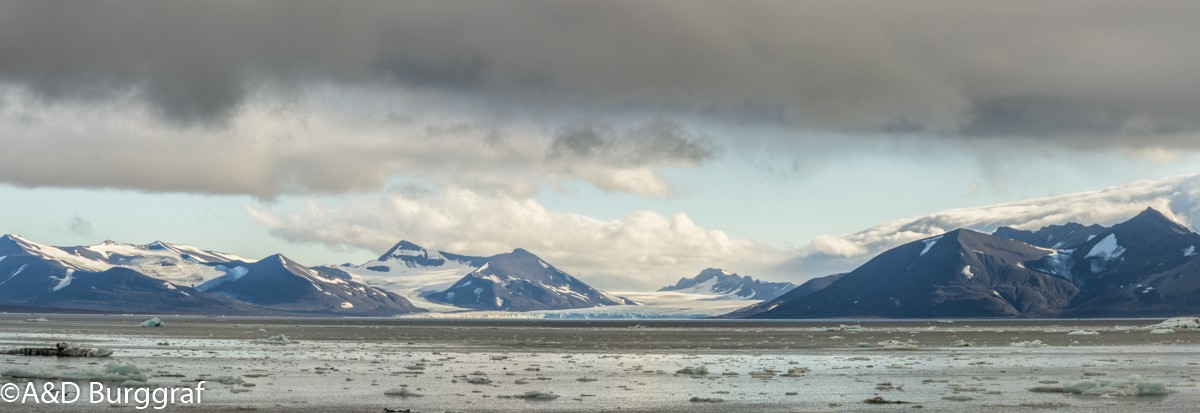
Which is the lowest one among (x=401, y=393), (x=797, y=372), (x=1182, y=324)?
(x=1182, y=324)

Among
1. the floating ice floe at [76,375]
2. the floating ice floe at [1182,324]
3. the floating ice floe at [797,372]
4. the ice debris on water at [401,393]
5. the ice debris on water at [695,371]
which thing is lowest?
the floating ice floe at [1182,324]

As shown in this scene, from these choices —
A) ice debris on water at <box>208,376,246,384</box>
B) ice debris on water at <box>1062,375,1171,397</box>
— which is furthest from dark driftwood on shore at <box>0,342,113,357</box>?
ice debris on water at <box>1062,375,1171,397</box>

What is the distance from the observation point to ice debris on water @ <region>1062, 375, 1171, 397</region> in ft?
108

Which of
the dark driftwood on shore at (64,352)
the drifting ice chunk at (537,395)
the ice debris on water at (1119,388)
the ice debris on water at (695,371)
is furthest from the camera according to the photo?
the dark driftwood on shore at (64,352)

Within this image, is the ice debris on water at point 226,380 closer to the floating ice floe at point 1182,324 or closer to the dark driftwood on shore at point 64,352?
the dark driftwood on shore at point 64,352

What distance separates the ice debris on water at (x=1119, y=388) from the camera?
32.8 m

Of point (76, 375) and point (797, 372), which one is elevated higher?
point (76, 375)

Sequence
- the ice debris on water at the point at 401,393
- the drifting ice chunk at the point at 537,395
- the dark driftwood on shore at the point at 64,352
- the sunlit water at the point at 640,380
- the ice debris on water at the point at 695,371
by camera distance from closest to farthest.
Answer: the sunlit water at the point at 640,380 < the drifting ice chunk at the point at 537,395 < the ice debris on water at the point at 401,393 < the ice debris on water at the point at 695,371 < the dark driftwood on shore at the point at 64,352

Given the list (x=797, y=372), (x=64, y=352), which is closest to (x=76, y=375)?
(x=64, y=352)

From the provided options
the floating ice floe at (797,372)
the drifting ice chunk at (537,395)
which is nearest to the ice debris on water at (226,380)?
the drifting ice chunk at (537,395)

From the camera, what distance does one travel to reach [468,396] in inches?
1319

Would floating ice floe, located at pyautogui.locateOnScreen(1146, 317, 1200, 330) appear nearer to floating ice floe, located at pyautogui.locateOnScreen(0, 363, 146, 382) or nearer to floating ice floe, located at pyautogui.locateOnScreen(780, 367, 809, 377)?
floating ice floe, located at pyautogui.locateOnScreen(780, 367, 809, 377)

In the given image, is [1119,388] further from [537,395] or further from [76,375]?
[76,375]

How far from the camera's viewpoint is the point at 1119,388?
111ft
